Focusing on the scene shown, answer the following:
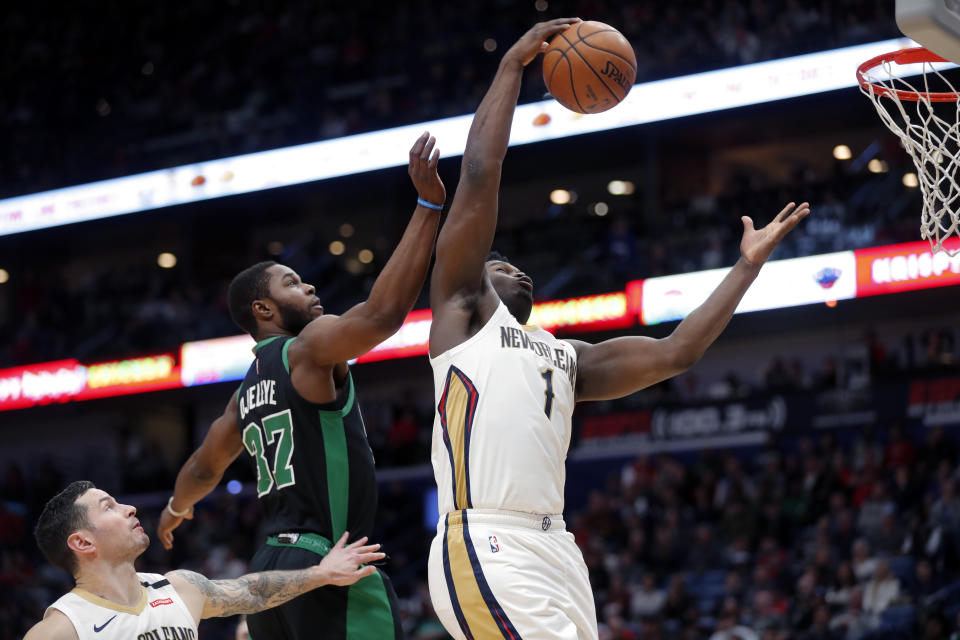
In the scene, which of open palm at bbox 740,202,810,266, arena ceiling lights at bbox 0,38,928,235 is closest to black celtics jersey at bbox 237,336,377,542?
open palm at bbox 740,202,810,266

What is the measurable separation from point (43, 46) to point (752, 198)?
1678 centimetres

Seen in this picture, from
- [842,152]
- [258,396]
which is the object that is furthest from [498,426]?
[842,152]

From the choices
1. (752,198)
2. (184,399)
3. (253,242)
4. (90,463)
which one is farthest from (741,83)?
(90,463)

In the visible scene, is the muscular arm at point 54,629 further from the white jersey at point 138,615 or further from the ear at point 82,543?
the ear at point 82,543

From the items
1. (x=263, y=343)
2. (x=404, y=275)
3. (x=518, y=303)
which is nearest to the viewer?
(x=404, y=275)

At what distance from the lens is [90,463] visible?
23.4 m

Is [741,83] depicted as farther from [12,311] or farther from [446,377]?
[12,311]

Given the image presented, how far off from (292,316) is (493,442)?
1.28m

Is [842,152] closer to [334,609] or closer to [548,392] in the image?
[548,392]

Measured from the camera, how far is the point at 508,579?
3598 millimetres

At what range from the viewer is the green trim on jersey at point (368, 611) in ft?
13.9

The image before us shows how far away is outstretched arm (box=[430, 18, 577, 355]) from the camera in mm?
3756

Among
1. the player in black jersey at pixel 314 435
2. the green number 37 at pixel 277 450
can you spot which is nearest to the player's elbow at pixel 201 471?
the player in black jersey at pixel 314 435

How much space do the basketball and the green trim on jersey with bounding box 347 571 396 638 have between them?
190cm
